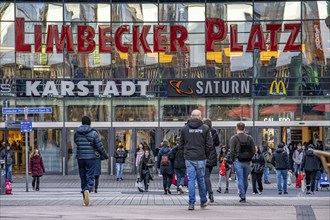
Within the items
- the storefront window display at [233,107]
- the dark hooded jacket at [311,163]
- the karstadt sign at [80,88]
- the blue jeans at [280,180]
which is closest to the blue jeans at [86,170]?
the blue jeans at [280,180]

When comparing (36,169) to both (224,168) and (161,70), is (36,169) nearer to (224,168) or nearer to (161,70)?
(224,168)

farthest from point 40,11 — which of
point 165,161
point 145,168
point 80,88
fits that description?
point 165,161

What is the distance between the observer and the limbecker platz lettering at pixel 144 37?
43.3m

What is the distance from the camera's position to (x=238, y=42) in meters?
44.0

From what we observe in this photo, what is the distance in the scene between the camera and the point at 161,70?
44.1 m

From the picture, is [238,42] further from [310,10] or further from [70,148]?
[70,148]

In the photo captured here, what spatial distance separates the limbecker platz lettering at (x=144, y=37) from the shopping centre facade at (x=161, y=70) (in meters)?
0.05

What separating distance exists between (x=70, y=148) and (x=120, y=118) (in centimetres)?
275

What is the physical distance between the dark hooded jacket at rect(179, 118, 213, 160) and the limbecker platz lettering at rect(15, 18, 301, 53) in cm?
2781

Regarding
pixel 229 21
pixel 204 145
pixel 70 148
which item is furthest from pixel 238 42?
pixel 204 145

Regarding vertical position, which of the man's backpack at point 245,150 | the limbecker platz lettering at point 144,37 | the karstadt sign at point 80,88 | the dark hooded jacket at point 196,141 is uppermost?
the limbecker platz lettering at point 144,37

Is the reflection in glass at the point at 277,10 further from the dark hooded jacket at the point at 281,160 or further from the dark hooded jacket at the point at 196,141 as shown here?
the dark hooded jacket at the point at 196,141

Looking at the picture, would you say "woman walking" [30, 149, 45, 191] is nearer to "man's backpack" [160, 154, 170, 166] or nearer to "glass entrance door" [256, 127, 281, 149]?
"man's backpack" [160, 154, 170, 166]

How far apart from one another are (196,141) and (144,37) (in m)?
28.0
